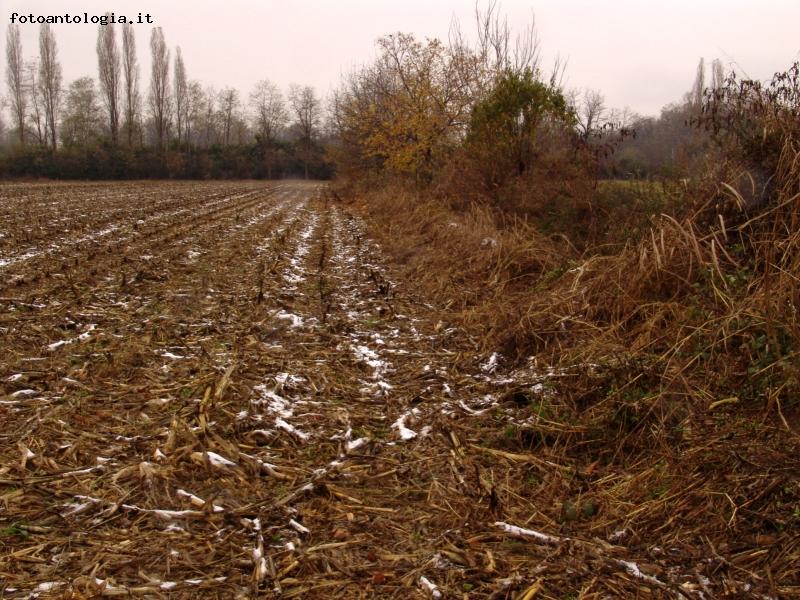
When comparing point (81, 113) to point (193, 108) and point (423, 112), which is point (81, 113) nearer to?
point (193, 108)

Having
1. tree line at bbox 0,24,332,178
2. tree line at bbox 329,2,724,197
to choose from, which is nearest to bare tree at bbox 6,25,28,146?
tree line at bbox 0,24,332,178

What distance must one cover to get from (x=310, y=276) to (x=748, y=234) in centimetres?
601

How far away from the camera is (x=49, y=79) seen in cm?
5759

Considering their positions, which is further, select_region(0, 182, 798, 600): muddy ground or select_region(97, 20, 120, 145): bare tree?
select_region(97, 20, 120, 145): bare tree

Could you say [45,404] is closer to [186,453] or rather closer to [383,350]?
[186,453]

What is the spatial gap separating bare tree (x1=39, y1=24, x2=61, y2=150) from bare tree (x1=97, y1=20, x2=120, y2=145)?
418cm

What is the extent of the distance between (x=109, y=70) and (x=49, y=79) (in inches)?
222

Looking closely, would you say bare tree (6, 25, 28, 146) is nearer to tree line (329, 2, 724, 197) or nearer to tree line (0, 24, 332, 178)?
tree line (0, 24, 332, 178)

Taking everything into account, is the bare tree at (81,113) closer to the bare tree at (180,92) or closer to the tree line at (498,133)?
the bare tree at (180,92)

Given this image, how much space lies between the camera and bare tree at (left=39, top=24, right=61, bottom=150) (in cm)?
5589

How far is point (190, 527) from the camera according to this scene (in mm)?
3033

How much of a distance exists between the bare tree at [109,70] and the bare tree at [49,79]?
4.18 m

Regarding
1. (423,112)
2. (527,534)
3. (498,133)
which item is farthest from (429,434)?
(423,112)

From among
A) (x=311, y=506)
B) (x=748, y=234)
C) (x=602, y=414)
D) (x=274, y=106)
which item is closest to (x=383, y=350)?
A: (x=602, y=414)
